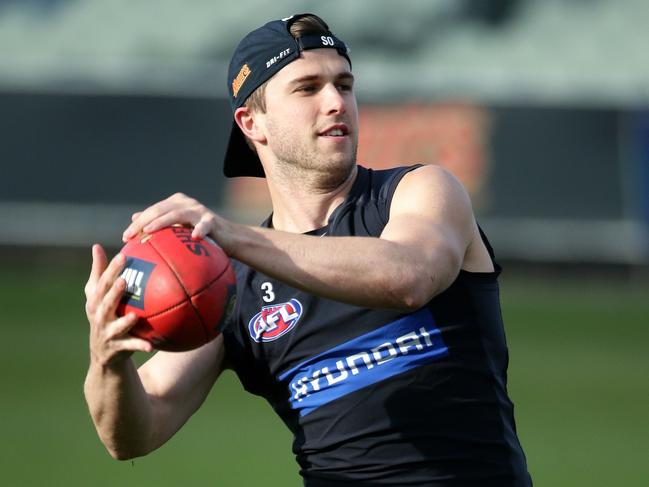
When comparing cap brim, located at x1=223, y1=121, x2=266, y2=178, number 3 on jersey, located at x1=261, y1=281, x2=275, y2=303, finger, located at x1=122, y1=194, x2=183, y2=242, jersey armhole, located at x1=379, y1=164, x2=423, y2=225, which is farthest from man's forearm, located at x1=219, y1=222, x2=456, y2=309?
cap brim, located at x1=223, y1=121, x2=266, y2=178

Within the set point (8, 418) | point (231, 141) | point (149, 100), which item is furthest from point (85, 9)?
point (231, 141)

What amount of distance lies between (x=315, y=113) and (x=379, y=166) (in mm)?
12106

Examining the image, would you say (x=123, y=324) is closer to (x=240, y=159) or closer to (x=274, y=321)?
(x=274, y=321)

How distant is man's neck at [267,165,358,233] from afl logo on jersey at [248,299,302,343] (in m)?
0.35

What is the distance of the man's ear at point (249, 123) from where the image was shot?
4.68m

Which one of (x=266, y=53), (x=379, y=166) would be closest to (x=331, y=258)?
(x=266, y=53)

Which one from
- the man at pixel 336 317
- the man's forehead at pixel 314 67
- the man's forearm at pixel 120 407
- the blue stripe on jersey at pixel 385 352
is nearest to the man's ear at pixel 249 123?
the man at pixel 336 317

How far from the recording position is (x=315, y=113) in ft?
14.2

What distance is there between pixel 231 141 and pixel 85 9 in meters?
15.5

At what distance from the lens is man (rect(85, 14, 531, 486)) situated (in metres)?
3.46

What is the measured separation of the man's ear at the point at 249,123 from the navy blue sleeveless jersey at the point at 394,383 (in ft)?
1.99

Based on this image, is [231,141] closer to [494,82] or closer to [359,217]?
[359,217]

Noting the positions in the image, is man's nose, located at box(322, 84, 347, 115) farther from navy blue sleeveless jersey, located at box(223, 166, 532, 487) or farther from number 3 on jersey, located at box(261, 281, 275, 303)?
number 3 on jersey, located at box(261, 281, 275, 303)

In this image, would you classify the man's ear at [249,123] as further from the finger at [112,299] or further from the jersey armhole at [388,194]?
the finger at [112,299]
